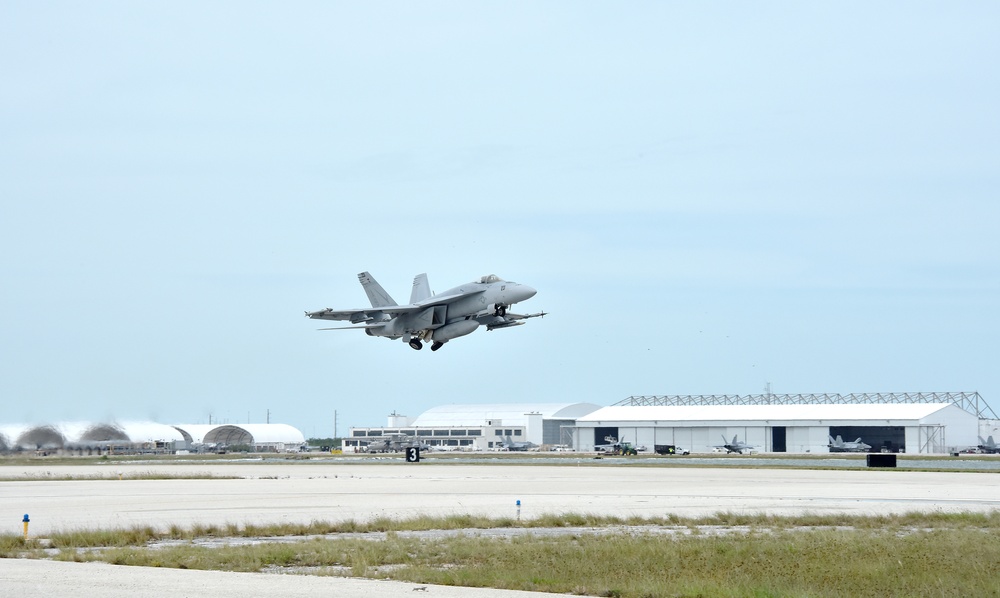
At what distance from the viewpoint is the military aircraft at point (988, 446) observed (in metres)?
115

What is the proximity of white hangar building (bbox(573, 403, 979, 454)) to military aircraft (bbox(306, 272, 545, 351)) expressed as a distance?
245 ft

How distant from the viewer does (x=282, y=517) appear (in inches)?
1240

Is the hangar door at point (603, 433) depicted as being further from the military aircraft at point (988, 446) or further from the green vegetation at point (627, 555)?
the green vegetation at point (627, 555)

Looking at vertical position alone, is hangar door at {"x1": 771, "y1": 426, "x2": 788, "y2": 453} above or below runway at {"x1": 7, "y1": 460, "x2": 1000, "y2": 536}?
below

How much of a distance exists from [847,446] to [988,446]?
16505 mm

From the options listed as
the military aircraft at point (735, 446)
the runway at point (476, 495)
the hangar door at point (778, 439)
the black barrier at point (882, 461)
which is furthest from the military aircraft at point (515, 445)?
the runway at point (476, 495)

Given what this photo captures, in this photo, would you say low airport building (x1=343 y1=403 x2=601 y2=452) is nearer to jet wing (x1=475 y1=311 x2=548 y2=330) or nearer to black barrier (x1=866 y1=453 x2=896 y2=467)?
black barrier (x1=866 y1=453 x2=896 y2=467)

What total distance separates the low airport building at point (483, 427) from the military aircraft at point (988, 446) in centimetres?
5642

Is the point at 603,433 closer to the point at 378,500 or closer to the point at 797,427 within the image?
the point at 797,427

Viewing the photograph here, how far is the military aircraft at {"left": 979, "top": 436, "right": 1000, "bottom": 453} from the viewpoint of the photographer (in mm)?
115438

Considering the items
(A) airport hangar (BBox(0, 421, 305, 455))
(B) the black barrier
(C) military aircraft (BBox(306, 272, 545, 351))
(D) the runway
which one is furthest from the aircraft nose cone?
(A) airport hangar (BBox(0, 421, 305, 455))

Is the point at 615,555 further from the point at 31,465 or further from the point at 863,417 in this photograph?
the point at 863,417

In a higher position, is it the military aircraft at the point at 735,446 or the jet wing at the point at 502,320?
the jet wing at the point at 502,320

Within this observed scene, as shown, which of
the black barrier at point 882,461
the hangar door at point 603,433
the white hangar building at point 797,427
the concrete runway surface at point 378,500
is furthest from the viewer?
the hangar door at point 603,433
